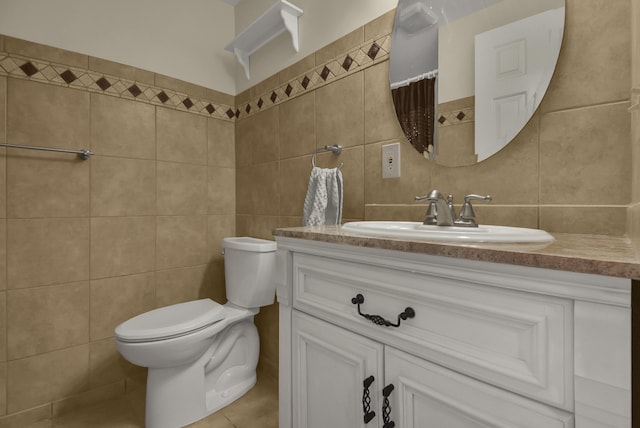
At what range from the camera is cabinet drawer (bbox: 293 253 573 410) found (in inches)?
18.3

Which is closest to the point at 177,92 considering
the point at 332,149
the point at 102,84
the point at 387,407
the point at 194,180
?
the point at 102,84

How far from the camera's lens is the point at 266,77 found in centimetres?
188

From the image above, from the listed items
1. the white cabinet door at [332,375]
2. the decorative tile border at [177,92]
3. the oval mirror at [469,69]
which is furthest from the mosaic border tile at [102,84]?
the white cabinet door at [332,375]

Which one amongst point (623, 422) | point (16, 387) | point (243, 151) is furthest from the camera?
point (243, 151)

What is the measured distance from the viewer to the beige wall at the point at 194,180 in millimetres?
834

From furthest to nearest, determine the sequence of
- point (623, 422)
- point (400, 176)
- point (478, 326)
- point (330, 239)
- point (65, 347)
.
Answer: point (65, 347), point (400, 176), point (330, 239), point (478, 326), point (623, 422)

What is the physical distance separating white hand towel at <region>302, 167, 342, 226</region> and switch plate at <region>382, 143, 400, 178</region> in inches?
7.9

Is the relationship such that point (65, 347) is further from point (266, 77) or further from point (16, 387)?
point (266, 77)

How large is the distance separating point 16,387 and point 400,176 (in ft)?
6.33

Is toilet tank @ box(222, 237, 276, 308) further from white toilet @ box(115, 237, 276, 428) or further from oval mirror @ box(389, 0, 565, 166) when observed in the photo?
oval mirror @ box(389, 0, 565, 166)

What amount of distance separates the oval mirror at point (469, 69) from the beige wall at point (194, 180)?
1.8 inches

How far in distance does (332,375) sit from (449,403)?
0.32 metres

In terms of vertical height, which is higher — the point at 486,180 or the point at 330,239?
the point at 486,180

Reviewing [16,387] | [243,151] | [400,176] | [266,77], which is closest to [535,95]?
[400,176]
